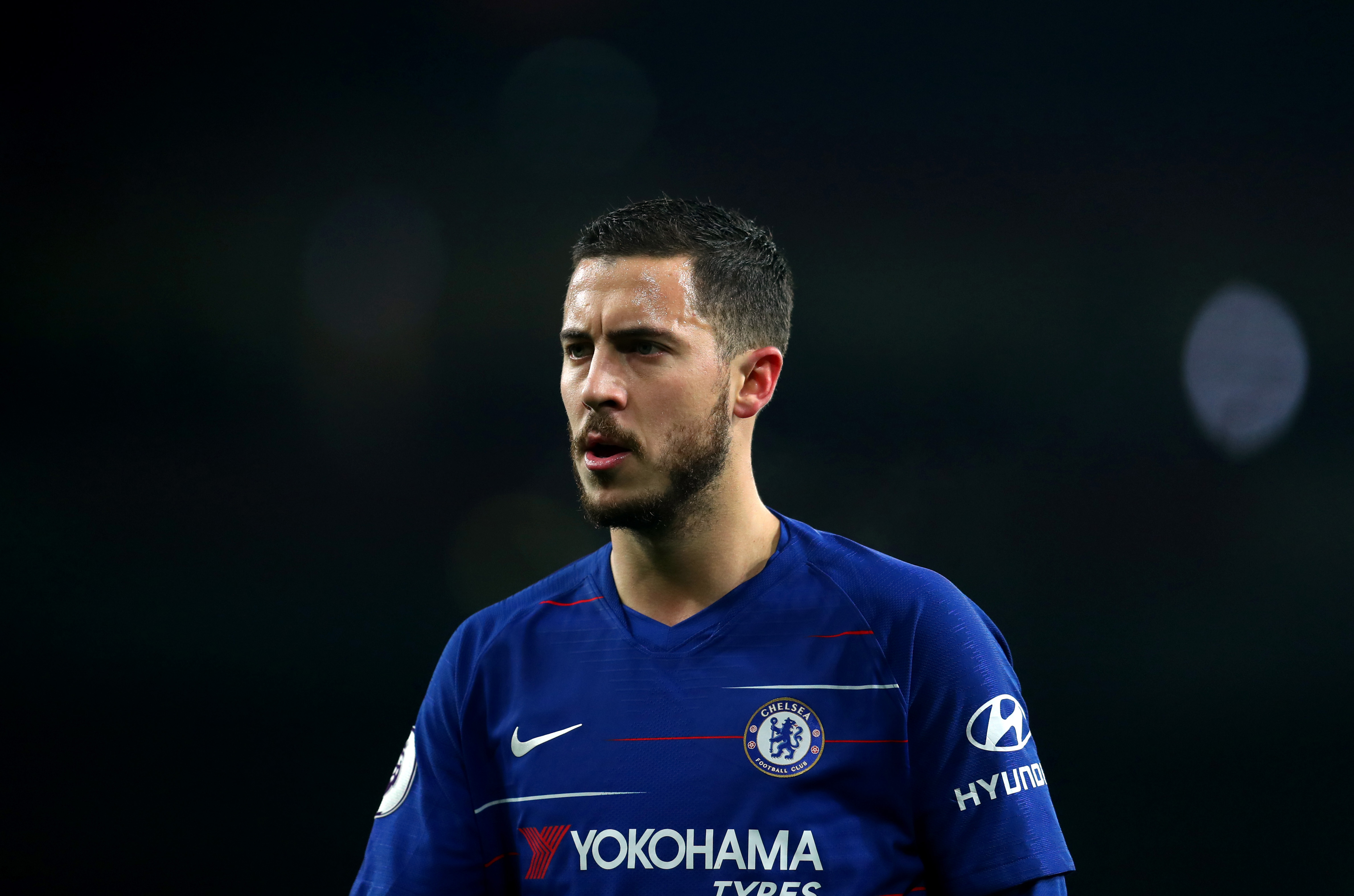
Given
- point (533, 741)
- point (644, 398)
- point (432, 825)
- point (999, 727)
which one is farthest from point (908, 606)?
point (432, 825)

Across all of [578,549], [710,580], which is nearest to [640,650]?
[710,580]

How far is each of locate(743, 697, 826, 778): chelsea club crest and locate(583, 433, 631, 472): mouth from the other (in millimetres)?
473

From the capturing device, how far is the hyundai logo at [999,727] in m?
1.65

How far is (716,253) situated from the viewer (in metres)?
1.86

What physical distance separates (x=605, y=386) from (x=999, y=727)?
844mm

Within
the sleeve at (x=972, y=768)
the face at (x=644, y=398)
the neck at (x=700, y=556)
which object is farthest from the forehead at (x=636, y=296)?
the sleeve at (x=972, y=768)

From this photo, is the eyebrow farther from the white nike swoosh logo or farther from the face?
the white nike swoosh logo

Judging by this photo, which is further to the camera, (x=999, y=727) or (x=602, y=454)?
(x=602, y=454)

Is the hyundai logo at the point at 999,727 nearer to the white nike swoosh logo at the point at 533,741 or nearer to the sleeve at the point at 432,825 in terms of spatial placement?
the white nike swoosh logo at the point at 533,741

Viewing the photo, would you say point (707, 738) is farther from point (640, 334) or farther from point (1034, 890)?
point (640, 334)

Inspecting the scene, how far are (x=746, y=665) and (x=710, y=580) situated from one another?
16 cm

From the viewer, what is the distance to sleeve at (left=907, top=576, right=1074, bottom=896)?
1.60 metres

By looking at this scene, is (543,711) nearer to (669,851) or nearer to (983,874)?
(669,851)

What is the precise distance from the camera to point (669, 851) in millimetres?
1648
